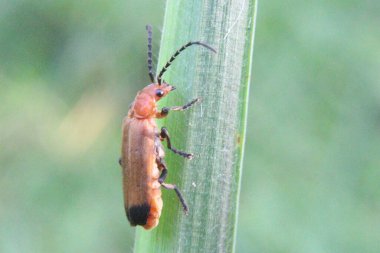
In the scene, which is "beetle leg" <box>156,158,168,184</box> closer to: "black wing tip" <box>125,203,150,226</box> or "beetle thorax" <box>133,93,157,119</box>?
"black wing tip" <box>125,203,150,226</box>

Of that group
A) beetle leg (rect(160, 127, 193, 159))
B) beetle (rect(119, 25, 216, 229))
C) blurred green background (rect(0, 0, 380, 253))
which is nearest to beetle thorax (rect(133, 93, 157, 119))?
beetle (rect(119, 25, 216, 229))

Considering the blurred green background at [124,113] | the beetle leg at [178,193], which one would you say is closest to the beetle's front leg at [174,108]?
the beetle leg at [178,193]

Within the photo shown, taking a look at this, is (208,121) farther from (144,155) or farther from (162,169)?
(144,155)

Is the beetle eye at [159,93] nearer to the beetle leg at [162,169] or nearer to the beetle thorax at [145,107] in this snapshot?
the beetle thorax at [145,107]

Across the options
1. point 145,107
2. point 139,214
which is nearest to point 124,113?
point 145,107

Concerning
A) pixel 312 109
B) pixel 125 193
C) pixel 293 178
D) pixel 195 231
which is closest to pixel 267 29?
pixel 312 109

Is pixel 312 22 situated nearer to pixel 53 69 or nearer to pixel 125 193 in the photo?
pixel 53 69
